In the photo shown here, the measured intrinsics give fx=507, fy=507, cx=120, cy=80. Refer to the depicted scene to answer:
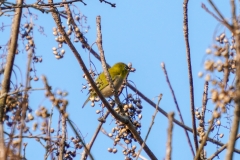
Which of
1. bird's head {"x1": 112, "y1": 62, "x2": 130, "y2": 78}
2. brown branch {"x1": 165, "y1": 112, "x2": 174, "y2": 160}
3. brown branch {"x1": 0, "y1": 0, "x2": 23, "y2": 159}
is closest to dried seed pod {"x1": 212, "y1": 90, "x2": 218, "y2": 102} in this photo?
brown branch {"x1": 165, "y1": 112, "x2": 174, "y2": 160}

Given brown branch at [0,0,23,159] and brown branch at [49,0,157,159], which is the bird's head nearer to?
brown branch at [0,0,23,159]

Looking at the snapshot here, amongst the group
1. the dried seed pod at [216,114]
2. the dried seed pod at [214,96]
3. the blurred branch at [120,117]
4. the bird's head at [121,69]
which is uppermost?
the bird's head at [121,69]

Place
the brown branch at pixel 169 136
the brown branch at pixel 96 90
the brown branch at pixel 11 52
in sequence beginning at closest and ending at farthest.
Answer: the brown branch at pixel 169 136, the brown branch at pixel 96 90, the brown branch at pixel 11 52

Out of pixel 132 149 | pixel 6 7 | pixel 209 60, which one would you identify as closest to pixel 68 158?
pixel 132 149

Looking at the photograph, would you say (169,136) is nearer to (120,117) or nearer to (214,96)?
(214,96)

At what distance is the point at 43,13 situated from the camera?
3926 millimetres

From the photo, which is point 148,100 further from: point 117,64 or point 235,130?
point 117,64

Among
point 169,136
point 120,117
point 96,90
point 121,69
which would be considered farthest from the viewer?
point 121,69

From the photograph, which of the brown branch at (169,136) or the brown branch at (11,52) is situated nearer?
the brown branch at (169,136)

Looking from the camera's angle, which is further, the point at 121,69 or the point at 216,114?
the point at 121,69

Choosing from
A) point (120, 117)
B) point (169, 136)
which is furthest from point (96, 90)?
point (169, 136)

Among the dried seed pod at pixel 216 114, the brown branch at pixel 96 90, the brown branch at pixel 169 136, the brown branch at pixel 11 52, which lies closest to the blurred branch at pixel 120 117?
the brown branch at pixel 96 90

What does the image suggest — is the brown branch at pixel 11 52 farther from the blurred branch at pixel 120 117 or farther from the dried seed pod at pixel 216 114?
the dried seed pod at pixel 216 114

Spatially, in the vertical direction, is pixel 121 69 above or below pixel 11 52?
above
